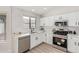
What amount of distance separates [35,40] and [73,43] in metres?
1.36

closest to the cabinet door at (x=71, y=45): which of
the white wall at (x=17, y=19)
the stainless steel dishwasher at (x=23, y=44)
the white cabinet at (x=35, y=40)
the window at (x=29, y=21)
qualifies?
the white cabinet at (x=35, y=40)

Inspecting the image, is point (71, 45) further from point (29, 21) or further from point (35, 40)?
point (29, 21)

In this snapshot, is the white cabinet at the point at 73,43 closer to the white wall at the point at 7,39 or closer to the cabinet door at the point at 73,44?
the cabinet door at the point at 73,44

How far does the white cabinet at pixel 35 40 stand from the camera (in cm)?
284

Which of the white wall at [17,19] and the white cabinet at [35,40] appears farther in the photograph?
the white cabinet at [35,40]

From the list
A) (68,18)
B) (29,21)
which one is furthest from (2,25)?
(68,18)

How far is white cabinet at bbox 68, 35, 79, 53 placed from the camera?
226cm

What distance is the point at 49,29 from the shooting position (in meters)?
2.66

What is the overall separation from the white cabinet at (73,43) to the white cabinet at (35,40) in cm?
104

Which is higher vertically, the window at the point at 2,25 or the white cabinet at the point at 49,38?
the window at the point at 2,25

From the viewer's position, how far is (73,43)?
234 centimetres

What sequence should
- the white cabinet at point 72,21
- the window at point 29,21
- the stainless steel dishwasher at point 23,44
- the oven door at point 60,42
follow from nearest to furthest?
the window at point 29,21
the stainless steel dishwasher at point 23,44
the white cabinet at point 72,21
the oven door at point 60,42
